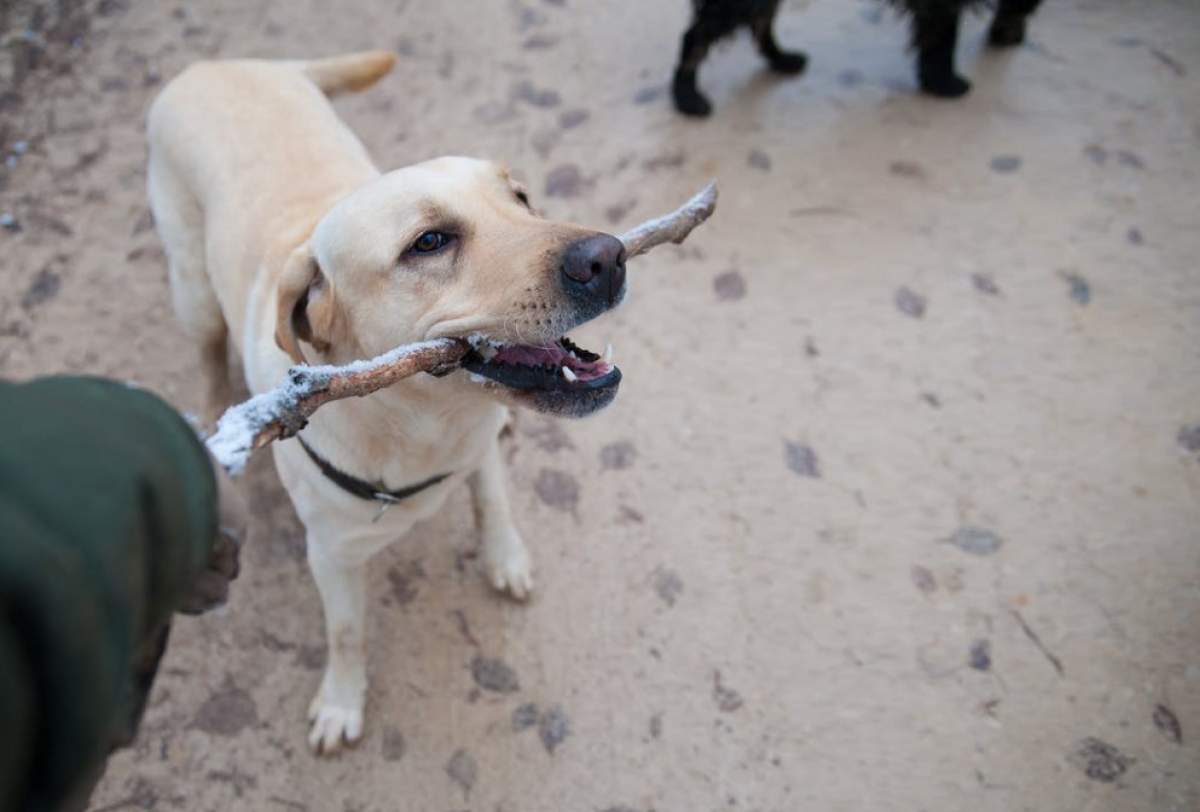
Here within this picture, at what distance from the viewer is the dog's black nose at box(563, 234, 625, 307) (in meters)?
1.55

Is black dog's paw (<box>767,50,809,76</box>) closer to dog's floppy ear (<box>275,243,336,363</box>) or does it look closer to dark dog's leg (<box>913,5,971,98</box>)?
→ dark dog's leg (<box>913,5,971,98</box>)

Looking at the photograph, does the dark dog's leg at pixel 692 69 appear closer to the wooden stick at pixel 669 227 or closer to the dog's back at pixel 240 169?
the dog's back at pixel 240 169

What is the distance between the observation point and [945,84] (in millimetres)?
3895

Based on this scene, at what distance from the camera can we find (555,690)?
2.41 m

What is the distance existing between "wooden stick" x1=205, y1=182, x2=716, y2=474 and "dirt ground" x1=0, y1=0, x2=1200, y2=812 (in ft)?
4.20

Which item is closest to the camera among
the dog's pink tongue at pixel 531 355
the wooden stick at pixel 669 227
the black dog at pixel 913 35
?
the dog's pink tongue at pixel 531 355

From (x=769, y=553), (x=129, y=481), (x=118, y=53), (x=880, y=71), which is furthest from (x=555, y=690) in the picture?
(x=118, y=53)

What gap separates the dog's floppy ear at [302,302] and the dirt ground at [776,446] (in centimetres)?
114

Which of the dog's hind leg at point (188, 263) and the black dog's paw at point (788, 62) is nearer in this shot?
the dog's hind leg at point (188, 263)

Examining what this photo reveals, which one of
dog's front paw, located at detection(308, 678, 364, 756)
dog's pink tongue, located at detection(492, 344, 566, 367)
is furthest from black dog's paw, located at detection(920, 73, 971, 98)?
dog's front paw, located at detection(308, 678, 364, 756)

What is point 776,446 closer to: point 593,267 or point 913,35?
point 593,267

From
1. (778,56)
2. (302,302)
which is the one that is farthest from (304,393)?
(778,56)

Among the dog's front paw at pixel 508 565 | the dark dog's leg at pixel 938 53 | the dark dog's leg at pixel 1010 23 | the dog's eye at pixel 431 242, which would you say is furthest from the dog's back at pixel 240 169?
the dark dog's leg at pixel 1010 23

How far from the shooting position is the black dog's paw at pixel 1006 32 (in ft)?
13.2
